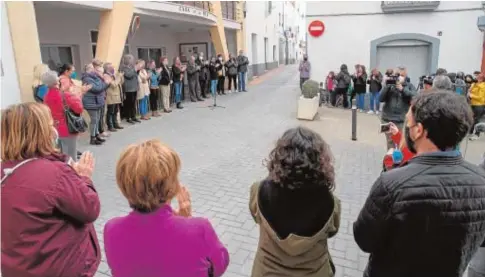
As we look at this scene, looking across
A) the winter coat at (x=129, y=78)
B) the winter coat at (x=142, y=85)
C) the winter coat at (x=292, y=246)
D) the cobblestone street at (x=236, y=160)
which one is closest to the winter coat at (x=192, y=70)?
the cobblestone street at (x=236, y=160)

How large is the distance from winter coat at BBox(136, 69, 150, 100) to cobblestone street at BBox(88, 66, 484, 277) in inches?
31.6

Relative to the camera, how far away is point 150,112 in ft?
38.1

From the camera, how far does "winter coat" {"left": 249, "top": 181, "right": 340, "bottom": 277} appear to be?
6.47ft

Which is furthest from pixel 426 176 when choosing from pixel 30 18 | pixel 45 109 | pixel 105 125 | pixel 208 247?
pixel 105 125

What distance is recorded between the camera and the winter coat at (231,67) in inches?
627

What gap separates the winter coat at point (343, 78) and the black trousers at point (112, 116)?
736 centimetres

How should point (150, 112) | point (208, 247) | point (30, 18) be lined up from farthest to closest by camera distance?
1. point (150, 112)
2. point (30, 18)
3. point (208, 247)

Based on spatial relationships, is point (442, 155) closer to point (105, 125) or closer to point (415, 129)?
point (415, 129)

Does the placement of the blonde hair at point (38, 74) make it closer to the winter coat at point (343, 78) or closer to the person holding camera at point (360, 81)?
the winter coat at point (343, 78)

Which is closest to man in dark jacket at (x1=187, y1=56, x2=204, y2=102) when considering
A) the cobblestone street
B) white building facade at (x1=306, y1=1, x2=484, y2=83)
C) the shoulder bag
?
the cobblestone street

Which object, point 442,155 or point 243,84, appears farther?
point 243,84

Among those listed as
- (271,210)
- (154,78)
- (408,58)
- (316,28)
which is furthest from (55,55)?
(408,58)

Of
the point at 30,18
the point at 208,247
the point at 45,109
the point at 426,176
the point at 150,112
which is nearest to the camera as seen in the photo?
the point at 426,176

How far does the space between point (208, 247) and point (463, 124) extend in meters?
1.33
